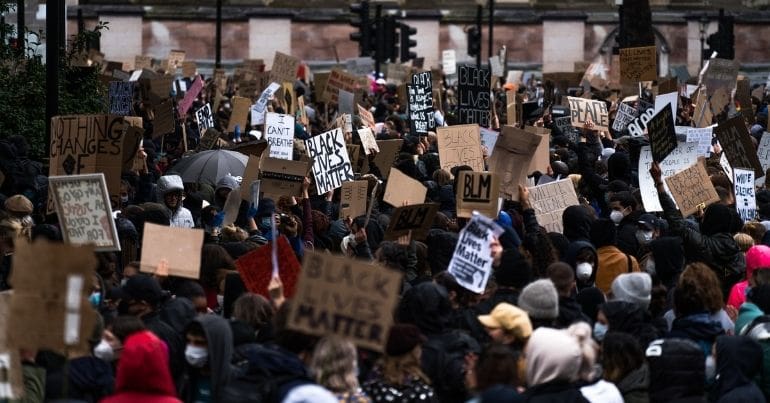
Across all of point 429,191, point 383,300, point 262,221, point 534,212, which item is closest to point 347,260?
point 383,300

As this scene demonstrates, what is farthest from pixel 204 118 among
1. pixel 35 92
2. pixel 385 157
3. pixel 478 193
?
pixel 478 193

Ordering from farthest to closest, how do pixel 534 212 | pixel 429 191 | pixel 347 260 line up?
pixel 429 191
pixel 534 212
pixel 347 260

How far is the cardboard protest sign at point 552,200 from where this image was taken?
42.3 feet

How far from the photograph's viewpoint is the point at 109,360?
8461 mm

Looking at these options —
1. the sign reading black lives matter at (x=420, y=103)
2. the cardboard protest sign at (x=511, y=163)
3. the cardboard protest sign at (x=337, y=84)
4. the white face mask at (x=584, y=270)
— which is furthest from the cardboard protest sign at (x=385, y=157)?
the cardboard protest sign at (x=337, y=84)

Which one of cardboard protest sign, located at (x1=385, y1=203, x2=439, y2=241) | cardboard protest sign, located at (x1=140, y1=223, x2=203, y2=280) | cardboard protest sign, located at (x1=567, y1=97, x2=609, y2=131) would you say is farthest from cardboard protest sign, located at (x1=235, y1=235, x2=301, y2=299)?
cardboard protest sign, located at (x1=567, y1=97, x2=609, y2=131)

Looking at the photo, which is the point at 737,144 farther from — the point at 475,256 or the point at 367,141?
the point at 475,256

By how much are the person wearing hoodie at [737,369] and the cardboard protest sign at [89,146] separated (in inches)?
216

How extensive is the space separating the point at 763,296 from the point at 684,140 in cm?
655

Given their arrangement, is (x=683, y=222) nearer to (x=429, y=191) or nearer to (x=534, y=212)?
(x=534, y=212)

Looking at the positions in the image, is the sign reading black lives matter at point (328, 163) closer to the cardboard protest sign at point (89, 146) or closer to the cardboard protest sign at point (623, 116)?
the cardboard protest sign at point (89, 146)

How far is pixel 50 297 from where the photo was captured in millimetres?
7457

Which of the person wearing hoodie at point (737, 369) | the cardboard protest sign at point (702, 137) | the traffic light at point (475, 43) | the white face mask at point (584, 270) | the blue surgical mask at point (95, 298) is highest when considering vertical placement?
the traffic light at point (475, 43)

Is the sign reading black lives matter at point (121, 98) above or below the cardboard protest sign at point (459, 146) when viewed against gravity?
above
